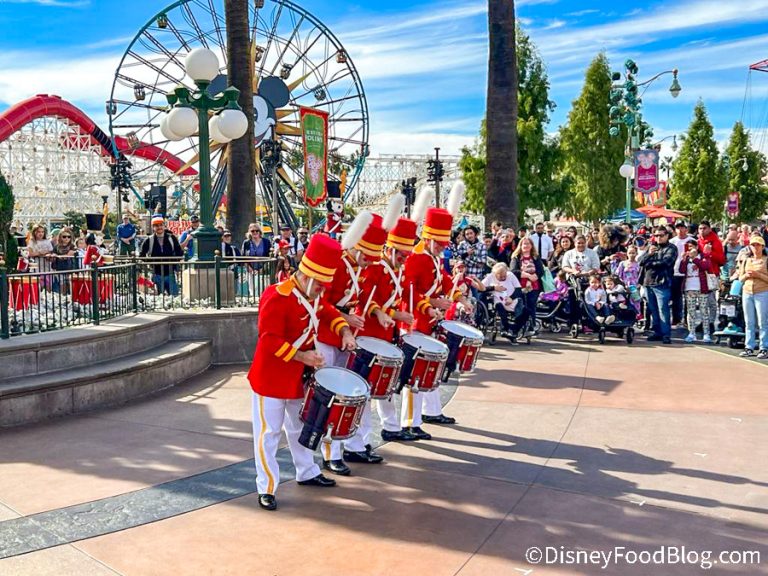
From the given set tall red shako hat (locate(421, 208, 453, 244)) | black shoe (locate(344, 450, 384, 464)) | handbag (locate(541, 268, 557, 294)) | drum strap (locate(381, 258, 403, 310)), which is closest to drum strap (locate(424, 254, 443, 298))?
tall red shako hat (locate(421, 208, 453, 244))

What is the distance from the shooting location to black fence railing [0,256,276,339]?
841cm

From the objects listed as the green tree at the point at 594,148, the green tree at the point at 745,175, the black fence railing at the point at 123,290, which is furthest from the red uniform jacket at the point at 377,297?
the green tree at the point at 745,175

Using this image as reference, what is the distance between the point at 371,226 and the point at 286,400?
5.35ft

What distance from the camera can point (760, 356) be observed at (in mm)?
10789

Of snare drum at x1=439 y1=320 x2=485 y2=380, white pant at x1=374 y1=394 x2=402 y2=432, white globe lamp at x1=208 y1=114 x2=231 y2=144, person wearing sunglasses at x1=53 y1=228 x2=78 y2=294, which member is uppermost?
white globe lamp at x1=208 y1=114 x2=231 y2=144

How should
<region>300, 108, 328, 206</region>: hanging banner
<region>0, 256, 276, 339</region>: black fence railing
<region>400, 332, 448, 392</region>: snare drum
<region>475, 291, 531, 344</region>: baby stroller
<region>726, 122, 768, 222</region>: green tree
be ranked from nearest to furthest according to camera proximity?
<region>400, 332, 448, 392</region>: snare drum, <region>0, 256, 276, 339</region>: black fence railing, <region>475, 291, 531, 344</region>: baby stroller, <region>300, 108, 328, 206</region>: hanging banner, <region>726, 122, 768, 222</region>: green tree

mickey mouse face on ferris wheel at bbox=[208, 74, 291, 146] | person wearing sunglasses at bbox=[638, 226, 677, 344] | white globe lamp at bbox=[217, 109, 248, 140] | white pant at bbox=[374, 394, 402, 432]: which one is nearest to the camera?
white pant at bbox=[374, 394, 402, 432]

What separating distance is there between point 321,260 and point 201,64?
7506mm

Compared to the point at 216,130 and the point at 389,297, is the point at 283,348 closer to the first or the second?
the point at 389,297

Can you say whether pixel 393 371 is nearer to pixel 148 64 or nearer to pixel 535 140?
pixel 535 140

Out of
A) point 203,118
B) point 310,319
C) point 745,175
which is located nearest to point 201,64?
point 203,118

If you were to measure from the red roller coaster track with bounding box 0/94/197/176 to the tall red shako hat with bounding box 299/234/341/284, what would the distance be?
33361 millimetres

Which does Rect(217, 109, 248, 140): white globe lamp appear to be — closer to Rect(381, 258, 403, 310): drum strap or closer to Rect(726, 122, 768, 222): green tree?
Rect(381, 258, 403, 310): drum strap

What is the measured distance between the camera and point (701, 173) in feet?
155
